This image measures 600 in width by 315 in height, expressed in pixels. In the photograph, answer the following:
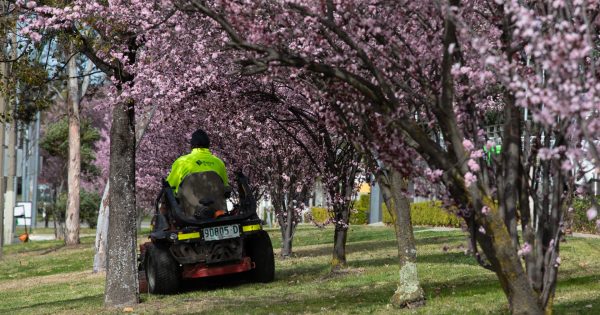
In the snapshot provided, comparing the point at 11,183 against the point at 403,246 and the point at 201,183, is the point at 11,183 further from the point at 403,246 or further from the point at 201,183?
the point at 403,246

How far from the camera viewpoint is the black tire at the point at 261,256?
14.8 m

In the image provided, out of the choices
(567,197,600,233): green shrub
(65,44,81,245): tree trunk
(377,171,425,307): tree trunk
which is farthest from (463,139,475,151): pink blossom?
(65,44,81,245): tree trunk

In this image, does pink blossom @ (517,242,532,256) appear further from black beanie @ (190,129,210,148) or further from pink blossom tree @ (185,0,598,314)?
black beanie @ (190,129,210,148)

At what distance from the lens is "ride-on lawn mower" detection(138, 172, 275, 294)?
552 inches

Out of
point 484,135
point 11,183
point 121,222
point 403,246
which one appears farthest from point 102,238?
point 11,183

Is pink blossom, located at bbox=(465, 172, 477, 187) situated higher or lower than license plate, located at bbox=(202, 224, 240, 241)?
higher

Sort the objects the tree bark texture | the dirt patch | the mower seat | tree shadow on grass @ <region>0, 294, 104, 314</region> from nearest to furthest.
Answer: the mower seat → tree shadow on grass @ <region>0, 294, 104, 314</region> → the dirt patch → the tree bark texture

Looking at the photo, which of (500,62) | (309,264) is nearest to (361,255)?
(309,264)

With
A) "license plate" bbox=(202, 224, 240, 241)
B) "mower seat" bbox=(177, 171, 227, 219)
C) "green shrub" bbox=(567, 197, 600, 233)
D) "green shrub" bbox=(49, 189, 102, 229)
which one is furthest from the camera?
"green shrub" bbox=(49, 189, 102, 229)

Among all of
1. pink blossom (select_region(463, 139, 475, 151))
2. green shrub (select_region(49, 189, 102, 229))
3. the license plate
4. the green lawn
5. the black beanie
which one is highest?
green shrub (select_region(49, 189, 102, 229))

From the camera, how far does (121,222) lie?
13.3 metres

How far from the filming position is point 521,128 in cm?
761

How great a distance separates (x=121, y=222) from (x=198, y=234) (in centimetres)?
123

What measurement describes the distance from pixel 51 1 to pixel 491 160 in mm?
7396
